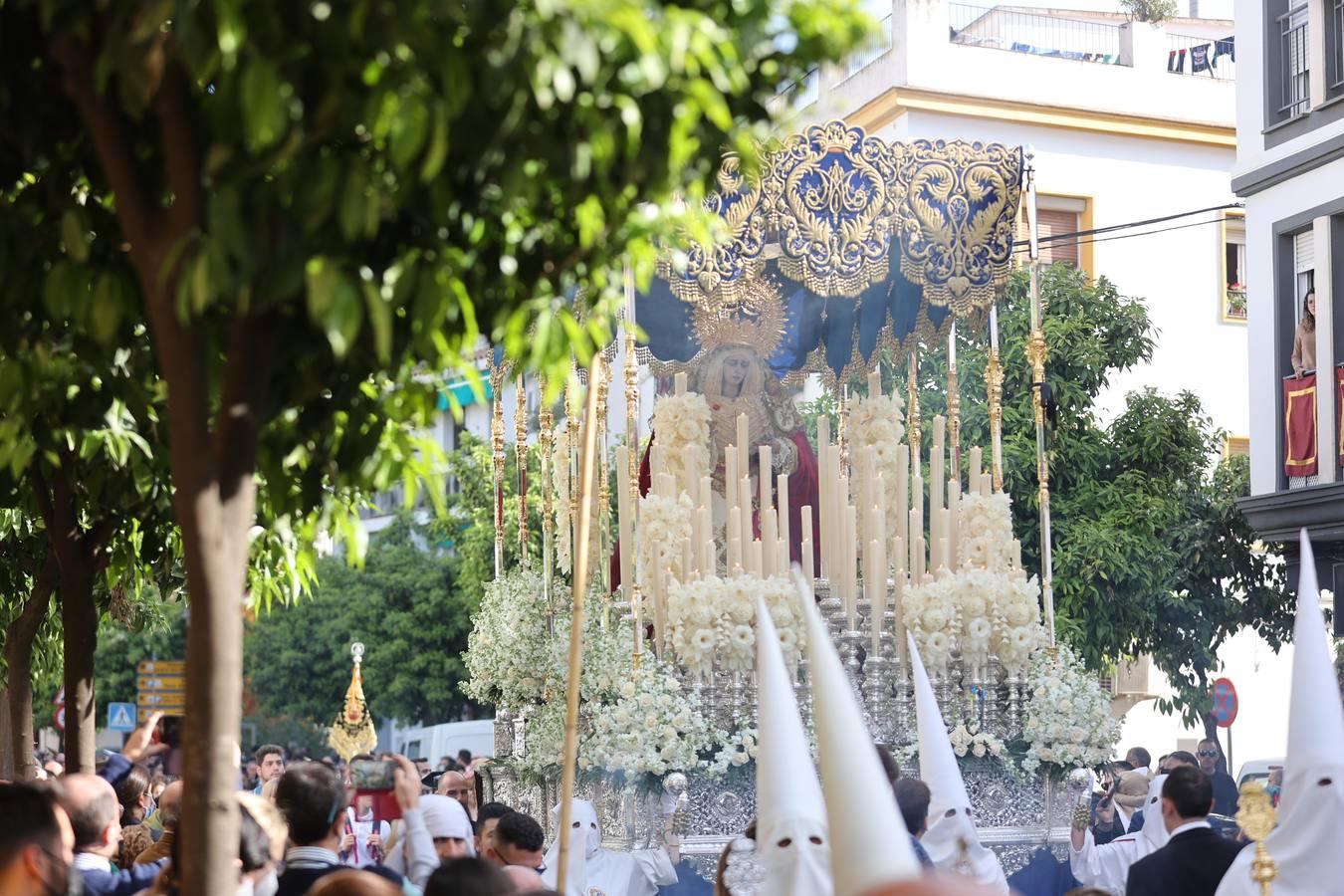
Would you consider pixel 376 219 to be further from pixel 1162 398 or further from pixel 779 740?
pixel 1162 398

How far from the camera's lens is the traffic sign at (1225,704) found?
19.8 metres

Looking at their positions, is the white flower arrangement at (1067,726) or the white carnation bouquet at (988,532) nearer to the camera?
the white flower arrangement at (1067,726)

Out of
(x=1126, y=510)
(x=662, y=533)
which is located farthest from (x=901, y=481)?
(x=1126, y=510)

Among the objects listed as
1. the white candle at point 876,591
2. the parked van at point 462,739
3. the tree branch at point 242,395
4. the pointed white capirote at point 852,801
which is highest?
the tree branch at point 242,395

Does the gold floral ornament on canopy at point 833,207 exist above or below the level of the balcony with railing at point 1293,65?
below

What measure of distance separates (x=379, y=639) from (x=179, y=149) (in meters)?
33.8

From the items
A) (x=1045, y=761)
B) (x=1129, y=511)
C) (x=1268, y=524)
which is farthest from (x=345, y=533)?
(x=1129, y=511)

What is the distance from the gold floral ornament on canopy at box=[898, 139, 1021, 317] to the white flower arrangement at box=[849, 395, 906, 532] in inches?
29.3

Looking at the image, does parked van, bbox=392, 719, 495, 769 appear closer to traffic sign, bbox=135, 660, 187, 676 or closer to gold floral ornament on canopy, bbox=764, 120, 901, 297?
traffic sign, bbox=135, 660, 187, 676

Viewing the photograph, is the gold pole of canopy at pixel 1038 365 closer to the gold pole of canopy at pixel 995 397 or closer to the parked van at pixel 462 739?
the gold pole of canopy at pixel 995 397

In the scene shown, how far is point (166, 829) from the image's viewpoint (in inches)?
256

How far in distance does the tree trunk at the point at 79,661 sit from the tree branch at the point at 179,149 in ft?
10.0

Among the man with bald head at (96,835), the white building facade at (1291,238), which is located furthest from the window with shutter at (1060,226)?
the man with bald head at (96,835)

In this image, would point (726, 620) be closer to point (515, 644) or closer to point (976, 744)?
point (976, 744)
